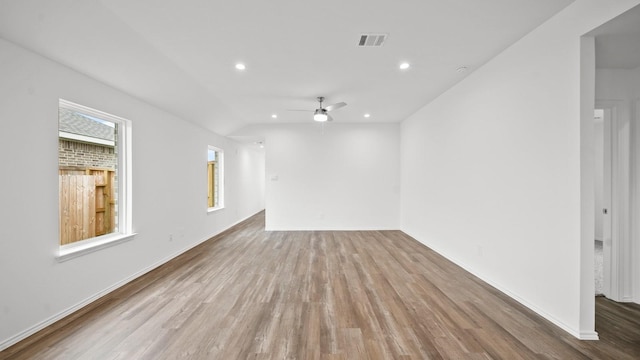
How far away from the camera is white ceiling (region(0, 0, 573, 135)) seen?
82.5 inches

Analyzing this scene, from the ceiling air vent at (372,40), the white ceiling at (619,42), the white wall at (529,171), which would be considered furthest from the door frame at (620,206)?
the ceiling air vent at (372,40)

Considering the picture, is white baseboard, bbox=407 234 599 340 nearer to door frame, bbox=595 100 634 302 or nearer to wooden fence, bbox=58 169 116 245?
door frame, bbox=595 100 634 302

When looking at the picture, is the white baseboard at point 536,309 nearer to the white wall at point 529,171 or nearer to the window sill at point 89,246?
the white wall at point 529,171

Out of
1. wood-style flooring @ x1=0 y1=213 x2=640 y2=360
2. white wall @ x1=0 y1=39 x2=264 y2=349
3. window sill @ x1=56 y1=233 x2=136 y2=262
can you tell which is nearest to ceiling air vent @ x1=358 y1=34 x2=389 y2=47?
wood-style flooring @ x1=0 y1=213 x2=640 y2=360

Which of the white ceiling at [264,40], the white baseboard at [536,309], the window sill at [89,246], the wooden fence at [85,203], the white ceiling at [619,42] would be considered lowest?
the white baseboard at [536,309]

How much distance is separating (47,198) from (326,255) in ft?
11.7

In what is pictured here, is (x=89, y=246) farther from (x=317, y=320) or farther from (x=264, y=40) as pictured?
(x=264, y=40)

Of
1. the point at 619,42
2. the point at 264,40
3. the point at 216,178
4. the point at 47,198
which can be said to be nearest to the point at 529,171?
the point at 619,42

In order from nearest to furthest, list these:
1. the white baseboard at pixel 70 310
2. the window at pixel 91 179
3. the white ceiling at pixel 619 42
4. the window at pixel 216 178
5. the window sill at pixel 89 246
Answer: the white ceiling at pixel 619 42 < the white baseboard at pixel 70 310 < the window sill at pixel 89 246 < the window at pixel 91 179 < the window at pixel 216 178

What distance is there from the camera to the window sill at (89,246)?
2473 mm

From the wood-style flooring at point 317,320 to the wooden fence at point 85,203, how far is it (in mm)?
811

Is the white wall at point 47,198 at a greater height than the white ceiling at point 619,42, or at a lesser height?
lesser

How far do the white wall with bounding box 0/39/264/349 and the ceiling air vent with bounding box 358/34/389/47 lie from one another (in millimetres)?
3063

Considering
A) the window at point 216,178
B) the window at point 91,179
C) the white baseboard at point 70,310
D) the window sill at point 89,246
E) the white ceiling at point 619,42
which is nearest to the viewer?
the white ceiling at point 619,42
